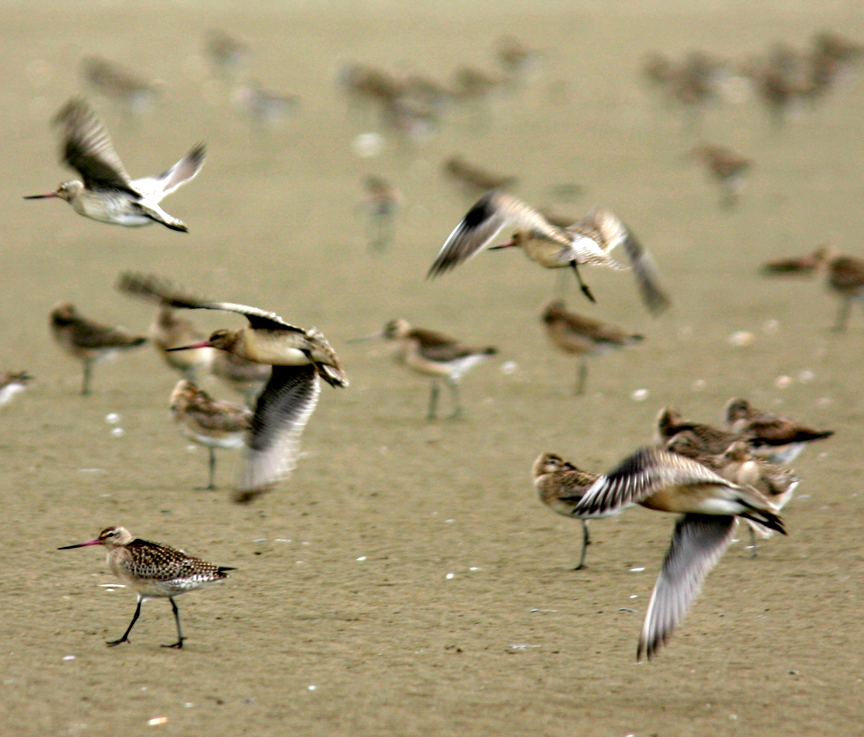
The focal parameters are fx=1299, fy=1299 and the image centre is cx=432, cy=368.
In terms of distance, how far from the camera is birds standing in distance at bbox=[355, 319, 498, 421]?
37.4 ft

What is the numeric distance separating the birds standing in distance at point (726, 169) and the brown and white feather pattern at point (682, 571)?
45.0 ft

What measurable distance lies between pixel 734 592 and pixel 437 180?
15.0m

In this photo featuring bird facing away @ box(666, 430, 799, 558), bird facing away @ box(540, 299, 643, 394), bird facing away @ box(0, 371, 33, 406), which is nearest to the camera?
bird facing away @ box(666, 430, 799, 558)

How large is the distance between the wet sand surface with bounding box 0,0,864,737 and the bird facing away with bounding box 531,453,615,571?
1.12 feet

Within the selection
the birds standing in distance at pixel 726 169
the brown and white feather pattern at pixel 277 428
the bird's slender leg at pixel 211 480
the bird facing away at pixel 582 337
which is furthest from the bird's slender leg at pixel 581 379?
the birds standing in distance at pixel 726 169

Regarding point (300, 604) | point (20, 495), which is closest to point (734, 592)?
point (300, 604)

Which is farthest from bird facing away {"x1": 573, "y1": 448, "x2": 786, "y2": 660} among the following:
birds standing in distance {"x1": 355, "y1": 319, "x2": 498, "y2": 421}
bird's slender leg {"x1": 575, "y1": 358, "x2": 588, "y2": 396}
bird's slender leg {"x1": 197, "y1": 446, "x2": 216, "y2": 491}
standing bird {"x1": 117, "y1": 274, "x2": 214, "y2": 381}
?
standing bird {"x1": 117, "y1": 274, "x2": 214, "y2": 381}

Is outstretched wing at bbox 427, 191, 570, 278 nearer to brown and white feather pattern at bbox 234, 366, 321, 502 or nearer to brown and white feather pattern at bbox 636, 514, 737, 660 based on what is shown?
brown and white feather pattern at bbox 234, 366, 321, 502

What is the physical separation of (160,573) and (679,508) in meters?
2.64

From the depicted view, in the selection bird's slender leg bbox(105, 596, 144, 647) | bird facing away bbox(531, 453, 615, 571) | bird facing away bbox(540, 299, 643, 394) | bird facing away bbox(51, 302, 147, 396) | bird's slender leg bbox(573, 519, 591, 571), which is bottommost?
bird's slender leg bbox(105, 596, 144, 647)

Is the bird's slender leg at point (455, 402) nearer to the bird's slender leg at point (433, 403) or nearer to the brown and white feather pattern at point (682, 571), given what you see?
the bird's slender leg at point (433, 403)

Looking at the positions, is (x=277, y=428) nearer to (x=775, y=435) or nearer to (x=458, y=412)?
(x=775, y=435)

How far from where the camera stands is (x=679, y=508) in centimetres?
648

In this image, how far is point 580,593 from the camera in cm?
744
